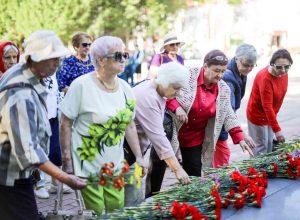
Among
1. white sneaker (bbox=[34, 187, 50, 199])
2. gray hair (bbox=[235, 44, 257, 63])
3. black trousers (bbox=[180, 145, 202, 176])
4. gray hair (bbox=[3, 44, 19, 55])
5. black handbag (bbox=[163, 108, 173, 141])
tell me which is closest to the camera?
black handbag (bbox=[163, 108, 173, 141])

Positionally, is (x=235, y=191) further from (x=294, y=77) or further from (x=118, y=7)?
(x=118, y=7)

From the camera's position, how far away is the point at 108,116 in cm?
278

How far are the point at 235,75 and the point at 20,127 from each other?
2845 millimetres

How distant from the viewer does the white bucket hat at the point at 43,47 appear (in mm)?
2252

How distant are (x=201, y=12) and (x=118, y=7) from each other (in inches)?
837

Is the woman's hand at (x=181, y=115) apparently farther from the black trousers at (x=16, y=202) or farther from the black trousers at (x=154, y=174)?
the black trousers at (x=16, y=202)

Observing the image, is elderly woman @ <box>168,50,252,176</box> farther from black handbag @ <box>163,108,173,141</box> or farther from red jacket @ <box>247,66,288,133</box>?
red jacket @ <box>247,66,288,133</box>

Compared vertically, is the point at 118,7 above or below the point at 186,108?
above

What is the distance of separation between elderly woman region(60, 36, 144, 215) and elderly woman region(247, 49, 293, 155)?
2.12 meters

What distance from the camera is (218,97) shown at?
3793mm

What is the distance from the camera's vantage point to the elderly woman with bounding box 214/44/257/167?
14.5 ft

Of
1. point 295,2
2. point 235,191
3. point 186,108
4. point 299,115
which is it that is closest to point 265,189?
point 235,191

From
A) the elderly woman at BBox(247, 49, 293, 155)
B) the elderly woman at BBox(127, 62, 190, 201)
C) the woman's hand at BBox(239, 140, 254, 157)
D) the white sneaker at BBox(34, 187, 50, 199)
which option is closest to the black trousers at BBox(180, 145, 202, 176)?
the woman's hand at BBox(239, 140, 254, 157)

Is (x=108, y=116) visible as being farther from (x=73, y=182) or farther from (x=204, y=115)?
(x=204, y=115)
